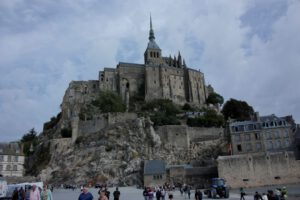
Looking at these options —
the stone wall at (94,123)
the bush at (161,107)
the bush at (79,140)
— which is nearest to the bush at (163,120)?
the bush at (161,107)

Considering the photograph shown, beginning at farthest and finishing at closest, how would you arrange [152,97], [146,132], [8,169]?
[152,97] < [146,132] < [8,169]

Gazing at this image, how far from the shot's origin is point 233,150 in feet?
136

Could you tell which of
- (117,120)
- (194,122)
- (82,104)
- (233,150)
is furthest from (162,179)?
(82,104)

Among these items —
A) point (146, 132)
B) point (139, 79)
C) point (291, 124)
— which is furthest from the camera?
point (139, 79)

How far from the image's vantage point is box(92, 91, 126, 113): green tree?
60.3 m

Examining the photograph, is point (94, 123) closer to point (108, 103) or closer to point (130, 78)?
point (108, 103)

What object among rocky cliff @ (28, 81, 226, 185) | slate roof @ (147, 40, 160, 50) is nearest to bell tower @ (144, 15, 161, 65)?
slate roof @ (147, 40, 160, 50)

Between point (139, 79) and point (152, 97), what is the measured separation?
789 centimetres

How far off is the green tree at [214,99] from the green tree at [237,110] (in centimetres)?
1030

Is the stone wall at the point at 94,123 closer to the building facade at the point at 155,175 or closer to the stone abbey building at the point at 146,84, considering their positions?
the building facade at the point at 155,175

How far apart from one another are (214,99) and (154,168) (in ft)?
143

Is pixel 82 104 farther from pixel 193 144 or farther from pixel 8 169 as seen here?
pixel 193 144

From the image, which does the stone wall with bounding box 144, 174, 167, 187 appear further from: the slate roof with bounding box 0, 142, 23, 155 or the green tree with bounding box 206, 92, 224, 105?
the green tree with bounding box 206, 92, 224, 105

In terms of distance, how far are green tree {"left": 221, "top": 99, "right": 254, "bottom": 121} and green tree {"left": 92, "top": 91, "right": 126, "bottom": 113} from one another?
2251 centimetres
